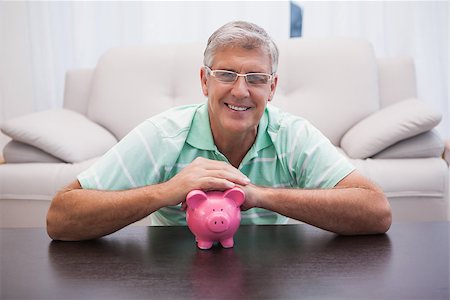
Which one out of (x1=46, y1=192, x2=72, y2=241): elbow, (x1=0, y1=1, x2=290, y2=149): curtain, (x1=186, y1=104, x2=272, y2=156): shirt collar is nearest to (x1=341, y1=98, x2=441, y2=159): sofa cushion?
(x1=0, y1=1, x2=290, y2=149): curtain

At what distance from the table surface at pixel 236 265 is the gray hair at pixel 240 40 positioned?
1.48ft

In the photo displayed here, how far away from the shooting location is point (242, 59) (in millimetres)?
1441

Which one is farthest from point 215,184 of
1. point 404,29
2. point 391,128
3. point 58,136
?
point 404,29

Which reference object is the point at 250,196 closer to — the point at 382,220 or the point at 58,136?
the point at 382,220

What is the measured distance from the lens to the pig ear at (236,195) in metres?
1.23

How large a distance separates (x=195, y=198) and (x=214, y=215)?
60mm

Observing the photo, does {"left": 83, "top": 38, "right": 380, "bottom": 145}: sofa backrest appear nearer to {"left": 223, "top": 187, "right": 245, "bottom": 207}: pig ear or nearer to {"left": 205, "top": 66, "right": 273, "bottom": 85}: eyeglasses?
{"left": 205, "top": 66, "right": 273, "bottom": 85}: eyeglasses

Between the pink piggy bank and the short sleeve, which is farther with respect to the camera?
the short sleeve

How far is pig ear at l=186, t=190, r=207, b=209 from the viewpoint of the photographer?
122cm

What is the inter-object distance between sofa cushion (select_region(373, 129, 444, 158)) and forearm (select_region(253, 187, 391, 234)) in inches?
55.2

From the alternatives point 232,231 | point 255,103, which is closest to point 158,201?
point 232,231

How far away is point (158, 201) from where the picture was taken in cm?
136

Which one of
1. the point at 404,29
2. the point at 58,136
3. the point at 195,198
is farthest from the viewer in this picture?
the point at 404,29

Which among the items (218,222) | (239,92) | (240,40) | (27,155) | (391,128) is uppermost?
(240,40)
